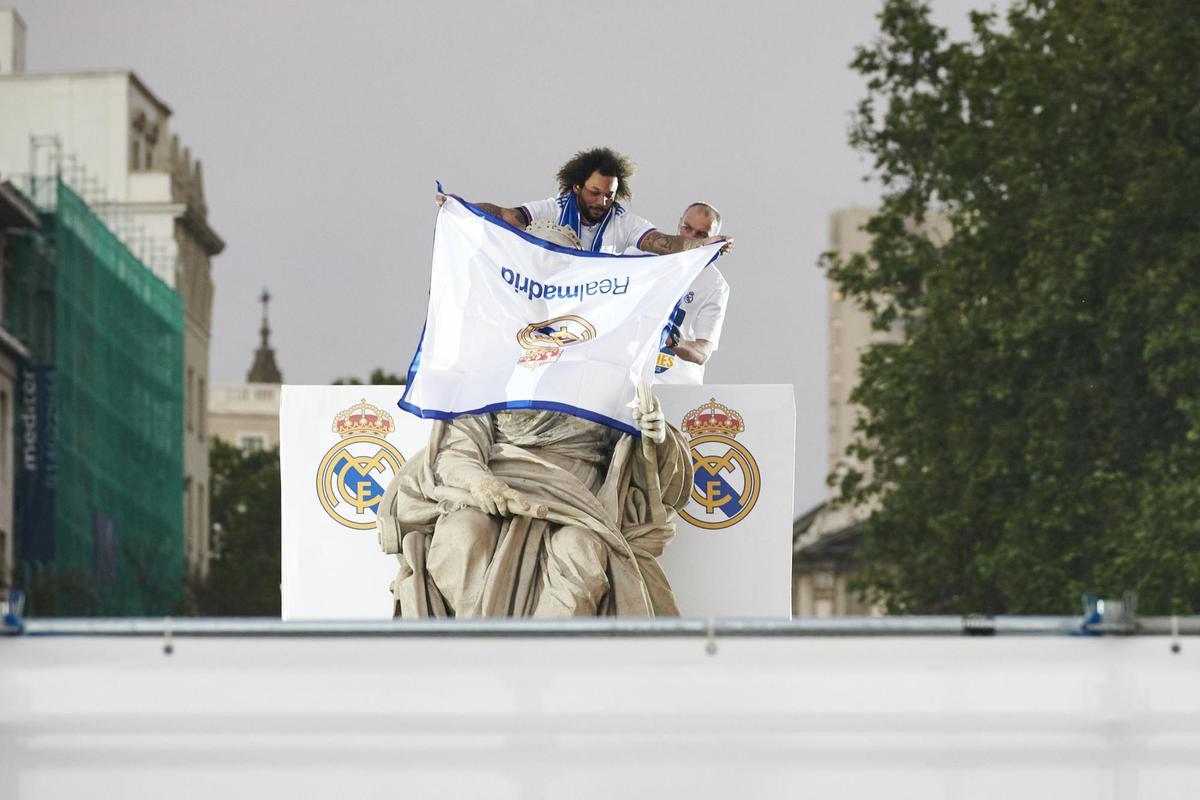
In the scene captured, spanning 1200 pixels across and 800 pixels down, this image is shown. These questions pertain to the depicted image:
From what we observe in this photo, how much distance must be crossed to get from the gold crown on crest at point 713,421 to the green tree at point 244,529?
47.5m

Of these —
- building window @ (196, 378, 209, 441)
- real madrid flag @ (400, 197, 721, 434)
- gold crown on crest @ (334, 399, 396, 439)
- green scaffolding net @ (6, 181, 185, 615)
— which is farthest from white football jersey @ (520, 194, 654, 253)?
building window @ (196, 378, 209, 441)

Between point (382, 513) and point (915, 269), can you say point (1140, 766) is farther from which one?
point (915, 269)

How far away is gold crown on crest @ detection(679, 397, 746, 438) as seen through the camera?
1111 centimetres

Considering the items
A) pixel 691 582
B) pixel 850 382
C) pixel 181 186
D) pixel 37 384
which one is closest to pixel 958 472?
pixel 691 582

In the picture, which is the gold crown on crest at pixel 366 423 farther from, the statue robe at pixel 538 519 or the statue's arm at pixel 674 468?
the statue's arm at pixel 674 468

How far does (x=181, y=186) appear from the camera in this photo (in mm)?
72062

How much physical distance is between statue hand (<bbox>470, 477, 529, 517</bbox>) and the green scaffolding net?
3920cm

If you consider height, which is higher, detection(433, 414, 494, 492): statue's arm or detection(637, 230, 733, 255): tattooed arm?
detection(637, 230, 733, 255): tattooed arm

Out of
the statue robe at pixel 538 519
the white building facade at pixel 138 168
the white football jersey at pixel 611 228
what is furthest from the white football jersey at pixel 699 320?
the white building facade at pixel 138 168

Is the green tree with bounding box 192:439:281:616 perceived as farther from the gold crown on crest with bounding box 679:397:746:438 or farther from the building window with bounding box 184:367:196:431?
the gold crown on crest with bounding box 679:397:746:438

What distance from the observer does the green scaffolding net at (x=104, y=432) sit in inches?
1988

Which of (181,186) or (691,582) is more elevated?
(181,186)

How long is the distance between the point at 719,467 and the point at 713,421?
0.66 feet

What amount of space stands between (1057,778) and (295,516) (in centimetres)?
664
